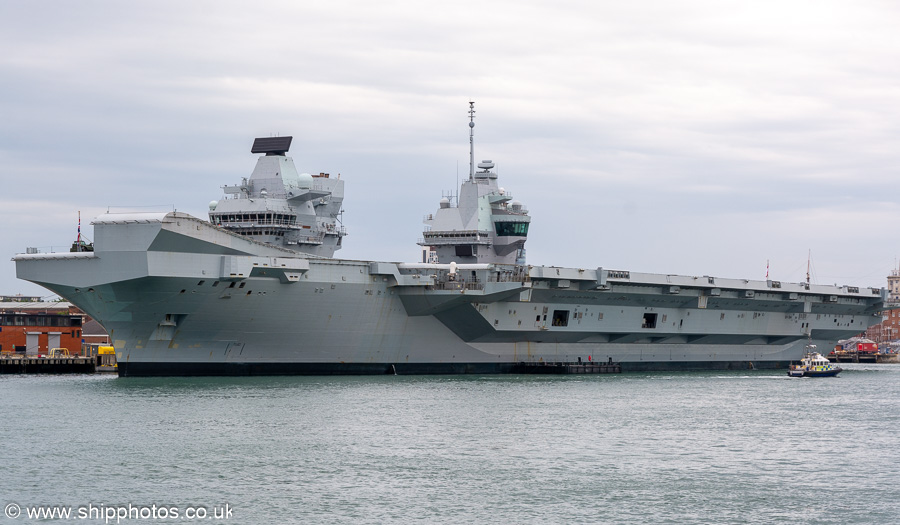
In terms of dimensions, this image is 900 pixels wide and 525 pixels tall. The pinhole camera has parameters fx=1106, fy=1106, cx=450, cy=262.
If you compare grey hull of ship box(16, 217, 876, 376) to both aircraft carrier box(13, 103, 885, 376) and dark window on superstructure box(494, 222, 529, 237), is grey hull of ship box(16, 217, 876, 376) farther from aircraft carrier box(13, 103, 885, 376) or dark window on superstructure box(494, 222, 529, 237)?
dark window on superstructure box(494, 222, 529, 237)

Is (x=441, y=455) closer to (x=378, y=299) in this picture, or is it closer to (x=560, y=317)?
(x=378, y=299)

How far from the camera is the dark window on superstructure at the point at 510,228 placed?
157 ft

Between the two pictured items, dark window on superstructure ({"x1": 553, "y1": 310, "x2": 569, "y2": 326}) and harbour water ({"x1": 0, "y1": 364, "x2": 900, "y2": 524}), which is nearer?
harbour water ({"x1": 0, "y1": 364, "x2": 900, "y2": 524})

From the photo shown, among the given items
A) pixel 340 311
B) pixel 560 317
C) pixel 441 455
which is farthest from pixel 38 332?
pixel 441 455

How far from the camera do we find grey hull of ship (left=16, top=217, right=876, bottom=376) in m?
32.9

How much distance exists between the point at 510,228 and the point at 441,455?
27.5 metres

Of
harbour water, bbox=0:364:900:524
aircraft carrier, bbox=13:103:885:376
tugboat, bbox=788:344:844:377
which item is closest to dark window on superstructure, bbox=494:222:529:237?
aircraft carrier, bbox=13:103:885:376

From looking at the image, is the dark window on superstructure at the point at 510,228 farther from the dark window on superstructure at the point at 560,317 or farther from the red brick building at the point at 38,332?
the red brick building at the point at 38,332

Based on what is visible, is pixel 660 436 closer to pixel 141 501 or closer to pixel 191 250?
pixel 141 501

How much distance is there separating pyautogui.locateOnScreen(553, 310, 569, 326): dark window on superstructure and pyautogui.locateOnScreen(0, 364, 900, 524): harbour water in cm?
957

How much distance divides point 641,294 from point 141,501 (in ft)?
99.7

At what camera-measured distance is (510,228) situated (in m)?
47.8

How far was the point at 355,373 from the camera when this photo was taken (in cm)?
3862

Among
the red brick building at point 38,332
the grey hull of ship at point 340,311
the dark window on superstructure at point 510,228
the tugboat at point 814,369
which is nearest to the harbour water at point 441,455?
the grey hull of ship at point 340,311
